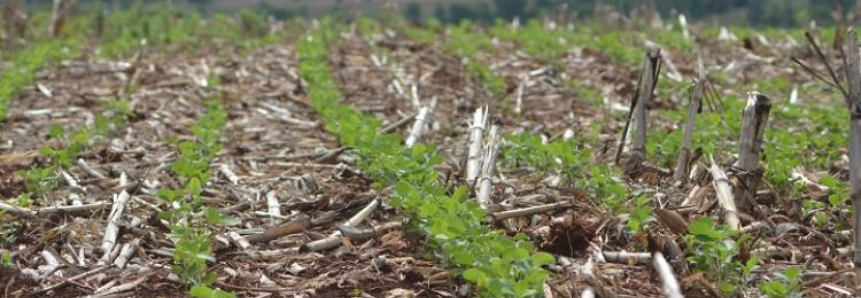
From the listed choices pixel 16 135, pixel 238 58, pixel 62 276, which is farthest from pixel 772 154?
pixel 238 58

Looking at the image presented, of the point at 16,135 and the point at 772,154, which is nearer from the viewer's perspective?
the point at 772,154

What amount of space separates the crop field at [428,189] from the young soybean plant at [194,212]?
0.6 inches

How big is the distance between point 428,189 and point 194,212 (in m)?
1.21

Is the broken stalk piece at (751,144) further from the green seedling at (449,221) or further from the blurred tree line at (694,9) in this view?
the blurred tree line at (694,9)

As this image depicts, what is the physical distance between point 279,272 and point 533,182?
159 cm

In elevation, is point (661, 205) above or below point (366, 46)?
above

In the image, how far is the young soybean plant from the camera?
144 inches

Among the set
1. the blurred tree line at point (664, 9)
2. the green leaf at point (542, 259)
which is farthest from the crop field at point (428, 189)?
the blurred tree line at point (664, 9)

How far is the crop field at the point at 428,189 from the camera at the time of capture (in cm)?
369

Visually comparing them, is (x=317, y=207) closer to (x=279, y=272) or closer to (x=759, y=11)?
(x=279, y=272)

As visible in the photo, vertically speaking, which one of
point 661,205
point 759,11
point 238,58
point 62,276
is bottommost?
point 759,11

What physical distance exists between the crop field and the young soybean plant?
0.02 meters

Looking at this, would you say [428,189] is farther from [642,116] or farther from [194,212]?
[642,116]

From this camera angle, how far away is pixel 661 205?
179 inches
